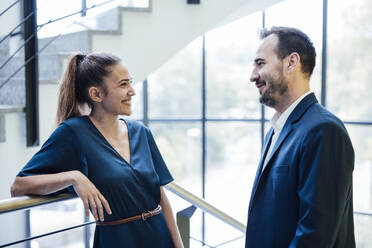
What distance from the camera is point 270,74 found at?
1544 millimetres

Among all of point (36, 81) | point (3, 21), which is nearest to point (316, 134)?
point (36, 81)

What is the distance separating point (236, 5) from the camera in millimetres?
4215

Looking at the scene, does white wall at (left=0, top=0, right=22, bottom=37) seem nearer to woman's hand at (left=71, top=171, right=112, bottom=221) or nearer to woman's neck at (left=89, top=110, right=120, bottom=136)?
woman's neck at (left=89, top=110, right=120, bottom=136)

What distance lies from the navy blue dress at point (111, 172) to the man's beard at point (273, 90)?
0.50m

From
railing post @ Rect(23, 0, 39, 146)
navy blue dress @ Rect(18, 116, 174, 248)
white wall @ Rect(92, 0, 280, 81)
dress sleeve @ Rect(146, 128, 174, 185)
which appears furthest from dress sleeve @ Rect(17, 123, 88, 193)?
white wall @ Rect(92, 0, 280, 81)

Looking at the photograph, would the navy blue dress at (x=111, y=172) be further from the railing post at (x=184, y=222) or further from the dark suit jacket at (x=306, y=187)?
the dark suit jacket at (x=306, y=187)

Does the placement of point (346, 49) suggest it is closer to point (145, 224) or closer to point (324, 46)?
point (324, 46)

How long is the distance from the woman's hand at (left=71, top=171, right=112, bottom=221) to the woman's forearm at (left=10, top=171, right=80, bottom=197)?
0.05 feet

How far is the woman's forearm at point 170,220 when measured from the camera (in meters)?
1.75

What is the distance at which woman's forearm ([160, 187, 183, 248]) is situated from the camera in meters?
1.75

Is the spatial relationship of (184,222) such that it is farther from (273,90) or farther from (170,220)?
(273,90)

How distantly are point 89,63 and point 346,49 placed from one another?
667cm

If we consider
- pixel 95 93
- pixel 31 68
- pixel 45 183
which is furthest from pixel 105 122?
pixel 31 68

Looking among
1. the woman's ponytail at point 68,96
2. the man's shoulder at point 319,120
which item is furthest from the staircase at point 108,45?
the man's shoulder at point 319,120
